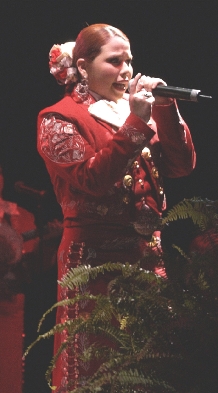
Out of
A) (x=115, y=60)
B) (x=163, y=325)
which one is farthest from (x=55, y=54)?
(x=163, y=325)

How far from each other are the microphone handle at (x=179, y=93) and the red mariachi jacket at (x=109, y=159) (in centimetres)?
9

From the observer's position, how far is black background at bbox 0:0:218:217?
11.9 ft

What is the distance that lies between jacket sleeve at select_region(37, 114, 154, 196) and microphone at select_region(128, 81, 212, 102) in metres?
0.09

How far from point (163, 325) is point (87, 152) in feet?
3.13

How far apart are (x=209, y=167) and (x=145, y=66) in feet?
1.69

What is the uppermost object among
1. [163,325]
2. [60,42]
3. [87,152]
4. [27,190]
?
[163,325]

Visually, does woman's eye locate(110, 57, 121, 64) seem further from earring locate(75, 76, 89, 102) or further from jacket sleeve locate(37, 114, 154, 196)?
jacket sleeve locate(37, 114, 154, 196)

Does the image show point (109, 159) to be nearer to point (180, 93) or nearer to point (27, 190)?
point (180, 93)

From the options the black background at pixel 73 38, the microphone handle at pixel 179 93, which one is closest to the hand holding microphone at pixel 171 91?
the microphone handle at pixel 179 93

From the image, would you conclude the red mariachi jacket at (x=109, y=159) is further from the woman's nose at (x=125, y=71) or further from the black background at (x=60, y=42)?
the black background at (x=60, y=42)

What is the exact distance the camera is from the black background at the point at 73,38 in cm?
362

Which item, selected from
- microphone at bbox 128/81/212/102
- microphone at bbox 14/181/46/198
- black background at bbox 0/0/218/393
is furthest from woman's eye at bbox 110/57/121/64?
black background at bbox 0/0/218/393

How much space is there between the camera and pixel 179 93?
223 centimetres

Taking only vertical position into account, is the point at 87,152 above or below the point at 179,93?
below
